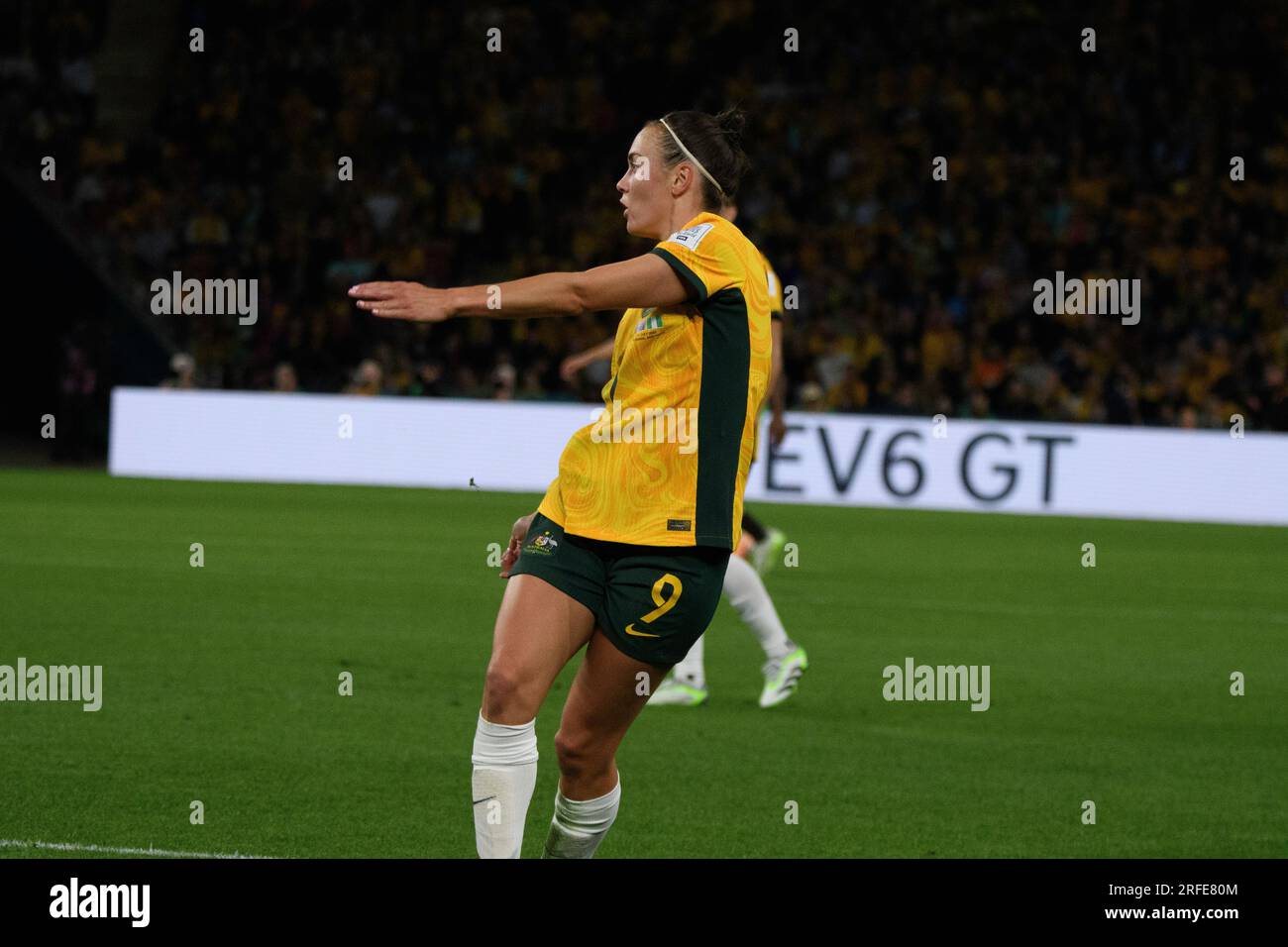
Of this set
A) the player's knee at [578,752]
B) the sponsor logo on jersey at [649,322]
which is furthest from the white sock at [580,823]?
the sponsor logo on jersey at [649,322]

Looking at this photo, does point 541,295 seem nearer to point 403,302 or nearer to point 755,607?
point 403,302

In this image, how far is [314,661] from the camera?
10.6 metres

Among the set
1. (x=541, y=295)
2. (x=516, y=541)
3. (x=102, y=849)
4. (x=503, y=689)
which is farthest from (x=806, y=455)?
(x=541, y=295)

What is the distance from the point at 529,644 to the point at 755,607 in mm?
4746

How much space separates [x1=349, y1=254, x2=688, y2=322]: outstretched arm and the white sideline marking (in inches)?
93.3

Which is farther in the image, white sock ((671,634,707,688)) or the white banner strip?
the white banner strip

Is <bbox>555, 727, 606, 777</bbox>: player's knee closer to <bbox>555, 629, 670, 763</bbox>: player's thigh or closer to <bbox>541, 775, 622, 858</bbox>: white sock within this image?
<bbox>555, 629, 670, 763</bbox>: player's thigh

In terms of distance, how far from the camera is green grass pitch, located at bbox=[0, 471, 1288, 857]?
7.02 metres

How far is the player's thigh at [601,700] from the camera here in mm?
5191

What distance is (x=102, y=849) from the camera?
20.6 ft

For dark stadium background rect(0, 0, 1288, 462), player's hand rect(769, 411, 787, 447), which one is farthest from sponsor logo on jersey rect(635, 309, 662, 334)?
dark stadium background rect(0, 0, 1288, 462)
